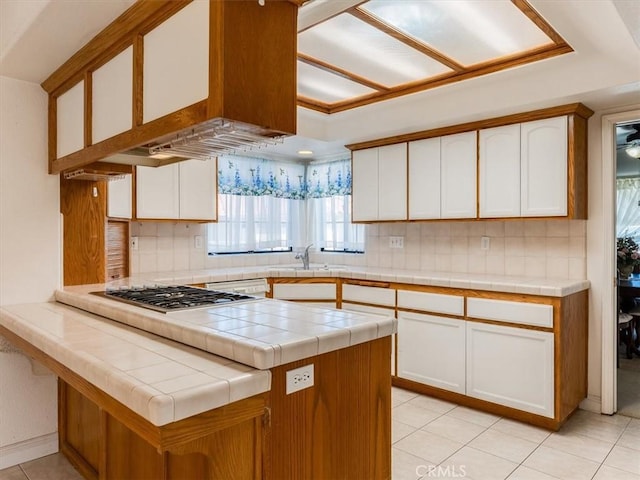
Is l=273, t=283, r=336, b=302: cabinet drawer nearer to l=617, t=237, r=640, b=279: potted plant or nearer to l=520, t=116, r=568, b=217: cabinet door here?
l=520, t=116, r=568, b=217: cabinet door

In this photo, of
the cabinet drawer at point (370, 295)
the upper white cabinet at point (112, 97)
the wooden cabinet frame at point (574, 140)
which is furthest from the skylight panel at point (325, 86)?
the cabinet drawer at point (370, 295)

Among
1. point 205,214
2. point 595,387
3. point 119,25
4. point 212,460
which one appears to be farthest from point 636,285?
point 119,25

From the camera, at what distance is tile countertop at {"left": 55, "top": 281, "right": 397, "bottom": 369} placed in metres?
1.44

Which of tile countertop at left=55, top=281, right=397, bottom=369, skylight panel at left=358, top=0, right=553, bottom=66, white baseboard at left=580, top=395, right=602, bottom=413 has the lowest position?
white baseboard at left=580, top=395, right=602, bottom=413

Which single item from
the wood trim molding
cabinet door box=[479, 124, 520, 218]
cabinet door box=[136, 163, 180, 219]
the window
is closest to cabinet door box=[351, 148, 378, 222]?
the wood trim molding

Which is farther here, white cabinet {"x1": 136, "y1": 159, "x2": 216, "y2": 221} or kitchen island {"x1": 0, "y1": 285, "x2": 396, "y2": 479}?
white cabinet {"x1": 136, "y1": 159, "x2": 216, "y2": 221}

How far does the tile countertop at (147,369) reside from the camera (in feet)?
3.80

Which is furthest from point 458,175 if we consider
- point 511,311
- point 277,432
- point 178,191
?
point 277,432

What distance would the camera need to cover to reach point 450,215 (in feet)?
12.2

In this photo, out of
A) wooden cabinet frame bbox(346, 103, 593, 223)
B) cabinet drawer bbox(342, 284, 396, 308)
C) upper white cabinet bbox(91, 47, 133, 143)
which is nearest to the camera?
upper white cabinet bbox(91, 47, 133, 143)

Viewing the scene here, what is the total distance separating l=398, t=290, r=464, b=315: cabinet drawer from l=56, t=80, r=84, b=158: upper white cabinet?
2538 millimetres

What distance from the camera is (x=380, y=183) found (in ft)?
13.9

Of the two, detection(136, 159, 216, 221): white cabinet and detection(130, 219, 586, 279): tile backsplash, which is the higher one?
detection(136, 159, 216, 221): white cabinet

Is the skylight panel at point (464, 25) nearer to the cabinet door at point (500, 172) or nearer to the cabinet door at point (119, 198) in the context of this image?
the cabinet door at point (500, 172)
